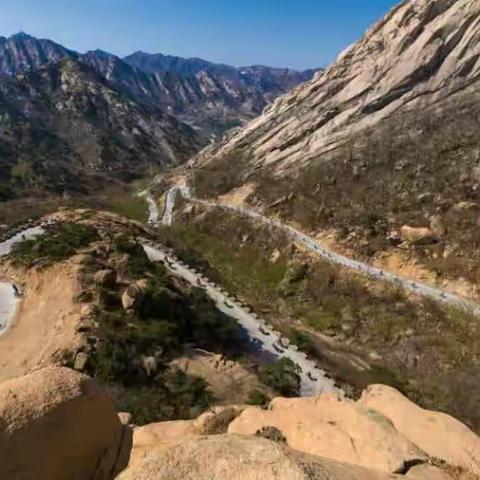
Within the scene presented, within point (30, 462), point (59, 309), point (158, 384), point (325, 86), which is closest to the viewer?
point (30, 462)

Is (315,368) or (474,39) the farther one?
(474,39)

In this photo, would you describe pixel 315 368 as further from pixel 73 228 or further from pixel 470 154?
pixel 470 154

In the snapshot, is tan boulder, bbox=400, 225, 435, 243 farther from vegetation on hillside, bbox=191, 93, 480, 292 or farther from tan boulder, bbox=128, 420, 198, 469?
tan boulder, bbox=128, 420, 198, 469

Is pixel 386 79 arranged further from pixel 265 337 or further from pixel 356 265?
pixel 265 337

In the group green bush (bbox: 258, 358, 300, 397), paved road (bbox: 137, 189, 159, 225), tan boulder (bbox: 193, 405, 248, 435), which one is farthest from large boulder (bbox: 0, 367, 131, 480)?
paved road (bbox: 137, 189, 159, 225)

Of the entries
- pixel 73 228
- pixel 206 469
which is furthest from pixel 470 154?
pixel 206 469

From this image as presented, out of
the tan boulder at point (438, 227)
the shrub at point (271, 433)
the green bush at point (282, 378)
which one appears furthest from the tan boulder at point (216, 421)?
the tan boulder at point (438, 227)

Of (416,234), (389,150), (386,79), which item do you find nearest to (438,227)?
(416,234)
